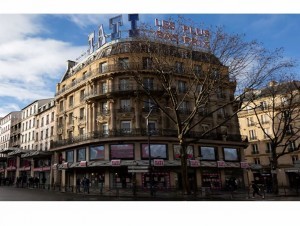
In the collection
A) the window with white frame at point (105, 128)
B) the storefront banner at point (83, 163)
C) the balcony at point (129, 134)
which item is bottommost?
the storefront banner at point (83, 163)

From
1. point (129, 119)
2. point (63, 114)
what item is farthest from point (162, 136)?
point (63, 114)

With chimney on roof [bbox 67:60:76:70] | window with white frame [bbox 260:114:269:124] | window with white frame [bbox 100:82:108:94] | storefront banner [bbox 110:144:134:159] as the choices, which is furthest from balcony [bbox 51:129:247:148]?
window with white frame [bbox 260:114:269:124]

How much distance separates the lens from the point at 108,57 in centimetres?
2916

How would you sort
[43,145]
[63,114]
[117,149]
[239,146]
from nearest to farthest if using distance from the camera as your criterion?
[117,149] → [239,146] → [63,114] → [43,145]

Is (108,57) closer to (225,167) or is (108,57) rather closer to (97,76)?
(97,76)

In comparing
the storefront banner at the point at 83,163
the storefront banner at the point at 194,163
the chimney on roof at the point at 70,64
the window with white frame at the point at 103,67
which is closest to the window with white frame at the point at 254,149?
the storefront banner at the point at 194,163

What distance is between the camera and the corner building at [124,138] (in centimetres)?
2586

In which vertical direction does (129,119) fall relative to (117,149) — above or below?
A: above

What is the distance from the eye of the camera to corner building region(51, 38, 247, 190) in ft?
84.8

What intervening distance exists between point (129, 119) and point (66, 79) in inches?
520

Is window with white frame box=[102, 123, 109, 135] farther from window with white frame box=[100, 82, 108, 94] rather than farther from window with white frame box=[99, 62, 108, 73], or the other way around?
Result: window with white frame box=[99, 62, 108, 73]

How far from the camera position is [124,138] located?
25.7 metres

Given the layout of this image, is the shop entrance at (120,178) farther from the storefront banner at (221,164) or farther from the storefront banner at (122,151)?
the storefront banner at (221,164)

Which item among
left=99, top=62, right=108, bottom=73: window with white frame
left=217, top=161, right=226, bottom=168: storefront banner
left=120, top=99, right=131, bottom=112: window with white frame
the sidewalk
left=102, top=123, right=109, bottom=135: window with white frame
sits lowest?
the sidewalk
